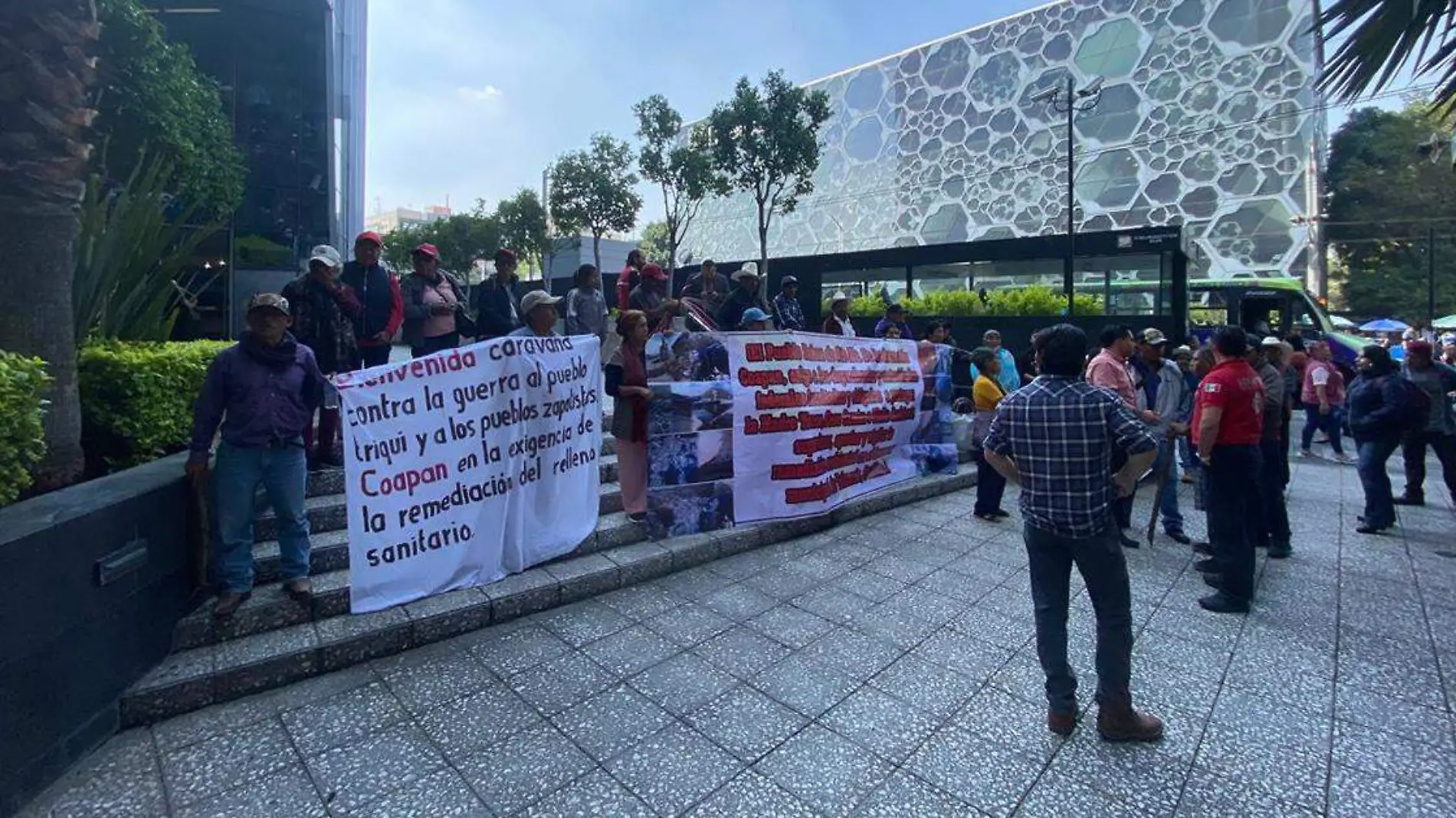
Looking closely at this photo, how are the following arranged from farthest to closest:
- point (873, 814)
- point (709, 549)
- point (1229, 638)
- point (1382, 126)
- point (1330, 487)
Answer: point (1382, 126), point (1330, 487), point (709, 549), point (1229, 638), point (873, 814)

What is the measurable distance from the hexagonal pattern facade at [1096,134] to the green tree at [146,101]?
101 feet

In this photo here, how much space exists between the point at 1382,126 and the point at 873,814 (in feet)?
151

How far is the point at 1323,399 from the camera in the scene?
9.84 m

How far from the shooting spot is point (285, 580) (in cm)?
342

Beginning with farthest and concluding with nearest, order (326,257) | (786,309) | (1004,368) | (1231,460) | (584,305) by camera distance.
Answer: (786,309) < (1004,368) < (584,305) < (326,257) < (1231,460)

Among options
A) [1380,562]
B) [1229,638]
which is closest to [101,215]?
[1229,638]

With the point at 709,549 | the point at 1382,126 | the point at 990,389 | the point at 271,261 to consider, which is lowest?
the point at 709,549

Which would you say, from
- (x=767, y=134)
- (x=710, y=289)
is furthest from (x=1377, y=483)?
(x=767, y=134)

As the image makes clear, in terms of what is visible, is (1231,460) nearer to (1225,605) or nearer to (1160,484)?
(1225,605)

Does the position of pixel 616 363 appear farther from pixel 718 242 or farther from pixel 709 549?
pixel 718 242

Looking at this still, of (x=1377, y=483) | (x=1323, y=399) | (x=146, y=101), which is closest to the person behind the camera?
(x=1377, y=483)

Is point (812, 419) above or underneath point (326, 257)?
underneath

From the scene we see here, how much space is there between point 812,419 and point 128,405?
4.56 meters

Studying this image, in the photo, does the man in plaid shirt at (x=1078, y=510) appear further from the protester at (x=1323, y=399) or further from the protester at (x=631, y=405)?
the protester at (x=1323, y=399)
